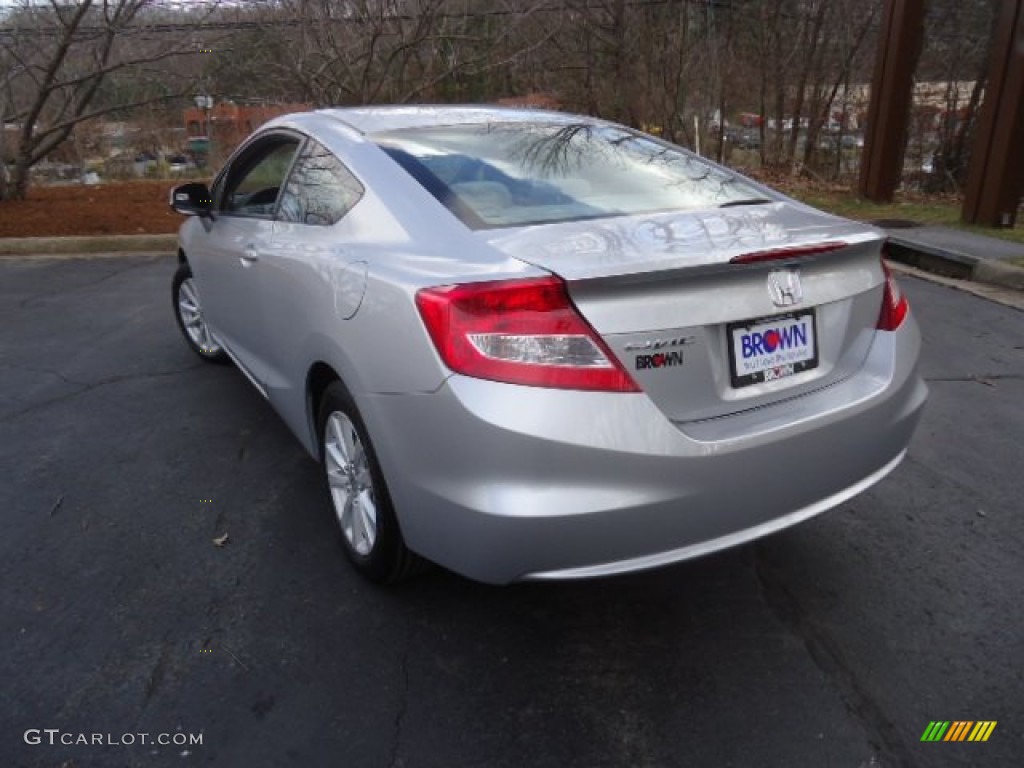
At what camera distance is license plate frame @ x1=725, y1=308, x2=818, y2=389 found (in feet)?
7.10

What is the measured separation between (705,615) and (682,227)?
1.24 meters

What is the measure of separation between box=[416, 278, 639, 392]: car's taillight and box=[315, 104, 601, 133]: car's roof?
53.8 inches

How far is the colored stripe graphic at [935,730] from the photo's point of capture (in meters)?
2.07

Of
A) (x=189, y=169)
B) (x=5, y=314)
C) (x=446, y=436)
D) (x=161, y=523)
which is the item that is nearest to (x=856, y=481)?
(x=446, y=436)

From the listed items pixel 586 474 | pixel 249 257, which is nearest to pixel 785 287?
pixel 586 474

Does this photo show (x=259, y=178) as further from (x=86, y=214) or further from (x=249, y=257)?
(x=86, y=214)

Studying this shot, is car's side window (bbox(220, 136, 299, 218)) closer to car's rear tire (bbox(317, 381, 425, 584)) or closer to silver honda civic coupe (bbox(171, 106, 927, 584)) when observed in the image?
silver honda civic coupe (bbox(171, 106, 927, 584))

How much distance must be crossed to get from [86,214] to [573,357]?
10021mm

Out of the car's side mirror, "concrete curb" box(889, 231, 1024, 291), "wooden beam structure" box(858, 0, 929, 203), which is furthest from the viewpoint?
"wooden beam structure" box(858, 0, 929, 203)

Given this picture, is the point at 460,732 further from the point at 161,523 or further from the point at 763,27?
the point at 763,27

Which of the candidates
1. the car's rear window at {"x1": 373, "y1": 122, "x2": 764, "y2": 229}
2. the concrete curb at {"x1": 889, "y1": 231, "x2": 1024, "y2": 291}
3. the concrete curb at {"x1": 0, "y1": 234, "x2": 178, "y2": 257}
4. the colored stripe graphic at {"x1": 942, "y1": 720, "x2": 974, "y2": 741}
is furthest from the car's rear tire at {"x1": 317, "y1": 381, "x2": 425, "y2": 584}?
the concrete curb at {"x1": 0, "y1": 234, "x2": 178, "y2": 257}

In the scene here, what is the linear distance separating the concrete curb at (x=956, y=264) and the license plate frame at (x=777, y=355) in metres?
5.50

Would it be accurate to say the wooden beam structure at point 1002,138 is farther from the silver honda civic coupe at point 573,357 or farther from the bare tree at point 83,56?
the bare tree at point 83,56

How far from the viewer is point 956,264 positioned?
7375mm
